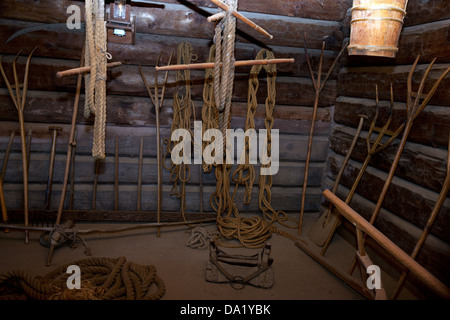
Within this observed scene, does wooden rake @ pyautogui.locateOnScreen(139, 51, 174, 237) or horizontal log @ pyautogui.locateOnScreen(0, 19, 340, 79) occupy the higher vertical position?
horizontal log @ pyautogui.locateOnScreen(0, 19, 340, 79)

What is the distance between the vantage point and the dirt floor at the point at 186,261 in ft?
8.86

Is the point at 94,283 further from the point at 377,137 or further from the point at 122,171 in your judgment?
the point at 377,137

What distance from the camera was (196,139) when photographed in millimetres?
3654

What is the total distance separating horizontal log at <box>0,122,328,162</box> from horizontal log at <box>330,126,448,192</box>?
64cm

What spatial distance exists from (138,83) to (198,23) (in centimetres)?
83

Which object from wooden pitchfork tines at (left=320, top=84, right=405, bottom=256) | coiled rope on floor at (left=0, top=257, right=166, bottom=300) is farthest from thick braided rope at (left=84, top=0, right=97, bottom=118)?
wooden pitchfork tines at (left=320, top=84, right=405, bottom=256)

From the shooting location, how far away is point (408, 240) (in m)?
2.73

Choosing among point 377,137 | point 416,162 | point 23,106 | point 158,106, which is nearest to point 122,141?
point 158,106

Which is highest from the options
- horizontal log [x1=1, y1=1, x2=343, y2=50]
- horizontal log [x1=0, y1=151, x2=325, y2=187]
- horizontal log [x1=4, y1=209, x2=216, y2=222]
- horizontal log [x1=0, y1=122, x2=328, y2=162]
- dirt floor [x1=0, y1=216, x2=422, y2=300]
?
horizontal log [x1=1, y1=1, x2=343, y2=50]

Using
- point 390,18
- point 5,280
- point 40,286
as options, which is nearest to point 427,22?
point 390,18

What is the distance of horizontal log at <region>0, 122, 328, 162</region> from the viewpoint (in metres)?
3.46

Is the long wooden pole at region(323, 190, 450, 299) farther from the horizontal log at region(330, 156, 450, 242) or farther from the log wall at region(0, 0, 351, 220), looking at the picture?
the log wall at region(0, 0, 351, 220)

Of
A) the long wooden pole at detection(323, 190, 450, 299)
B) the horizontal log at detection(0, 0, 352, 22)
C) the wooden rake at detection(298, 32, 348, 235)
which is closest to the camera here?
the long wooden pole at detection(323, 190, 450, 299)
